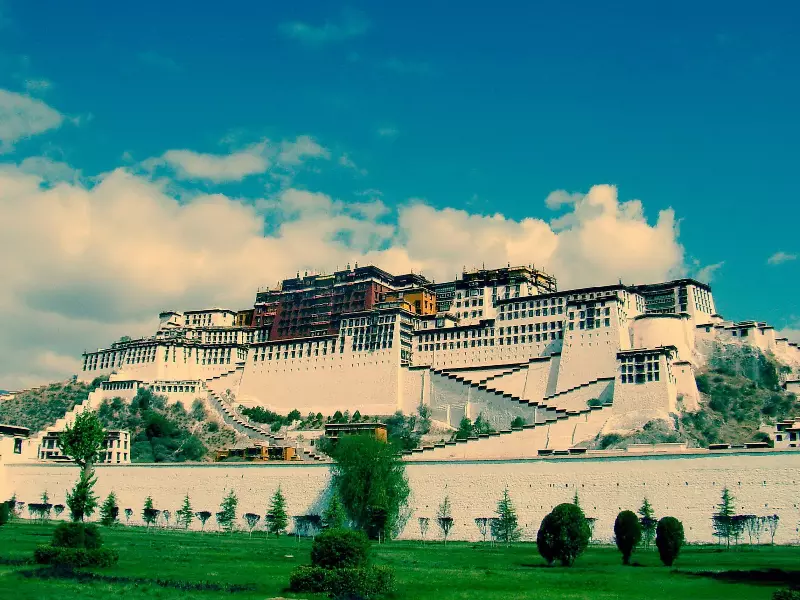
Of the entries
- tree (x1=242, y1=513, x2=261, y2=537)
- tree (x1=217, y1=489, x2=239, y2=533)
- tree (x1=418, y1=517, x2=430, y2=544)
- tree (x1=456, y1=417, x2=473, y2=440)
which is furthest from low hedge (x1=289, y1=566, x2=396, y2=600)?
tree (x1=456, y1=417, x2=473, y2=440)

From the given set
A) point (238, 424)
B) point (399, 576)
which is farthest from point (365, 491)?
point (238, 424)

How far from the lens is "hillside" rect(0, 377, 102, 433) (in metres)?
129

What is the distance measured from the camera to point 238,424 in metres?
116

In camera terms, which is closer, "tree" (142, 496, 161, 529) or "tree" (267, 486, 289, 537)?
"tree" (267, 486, 289, 537)

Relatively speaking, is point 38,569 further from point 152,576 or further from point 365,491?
point 365,491

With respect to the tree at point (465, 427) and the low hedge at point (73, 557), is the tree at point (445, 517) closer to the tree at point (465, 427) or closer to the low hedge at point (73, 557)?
the tree at point (465, 427)

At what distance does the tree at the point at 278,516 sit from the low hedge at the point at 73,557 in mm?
31426

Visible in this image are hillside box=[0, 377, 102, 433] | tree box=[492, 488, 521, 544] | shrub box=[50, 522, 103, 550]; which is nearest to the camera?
shrub box=[50, 522, 103, 550]

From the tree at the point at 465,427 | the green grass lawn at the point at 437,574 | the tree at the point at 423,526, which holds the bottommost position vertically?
the green grass lawn at the point at 437,574

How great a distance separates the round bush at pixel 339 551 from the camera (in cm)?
3541

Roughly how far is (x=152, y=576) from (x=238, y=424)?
81001 mm

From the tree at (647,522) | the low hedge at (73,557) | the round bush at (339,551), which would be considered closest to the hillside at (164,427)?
the tree at (647,522)

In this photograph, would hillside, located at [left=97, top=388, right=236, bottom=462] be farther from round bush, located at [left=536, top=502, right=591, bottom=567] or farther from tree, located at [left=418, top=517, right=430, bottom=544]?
round bush, located at [left=536, top=502, right=591, bottom=567]

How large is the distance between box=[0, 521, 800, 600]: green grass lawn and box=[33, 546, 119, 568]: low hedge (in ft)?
2.79
